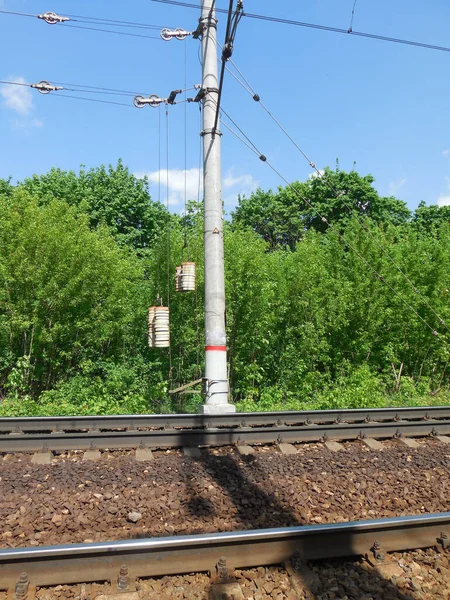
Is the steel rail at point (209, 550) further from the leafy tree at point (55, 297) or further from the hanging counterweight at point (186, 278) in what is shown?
the leafy tree at point (55, 297)

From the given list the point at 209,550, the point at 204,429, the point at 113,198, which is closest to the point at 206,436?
the point at 204,429

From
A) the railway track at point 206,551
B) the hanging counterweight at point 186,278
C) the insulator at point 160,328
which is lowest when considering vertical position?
the railway track at point 206,551

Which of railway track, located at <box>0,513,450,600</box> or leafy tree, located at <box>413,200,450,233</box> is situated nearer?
railway track, located at <box>0,513,450,600</box>

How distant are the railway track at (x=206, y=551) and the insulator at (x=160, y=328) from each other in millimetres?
5506

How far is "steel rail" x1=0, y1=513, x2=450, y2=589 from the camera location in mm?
3064

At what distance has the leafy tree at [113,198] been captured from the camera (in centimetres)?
2670

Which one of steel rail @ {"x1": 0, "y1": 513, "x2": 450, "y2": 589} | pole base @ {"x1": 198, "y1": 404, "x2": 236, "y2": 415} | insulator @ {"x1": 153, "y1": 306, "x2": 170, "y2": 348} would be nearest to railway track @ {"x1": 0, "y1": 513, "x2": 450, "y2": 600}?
steel rail @ {"x1": 0, "y1": 513, "x2": 450, "y2": 589}

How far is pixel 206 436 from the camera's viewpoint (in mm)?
6191

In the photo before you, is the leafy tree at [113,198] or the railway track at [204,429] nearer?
the railway track at [204,429]

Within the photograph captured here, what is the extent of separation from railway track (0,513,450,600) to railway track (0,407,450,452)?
110 inches

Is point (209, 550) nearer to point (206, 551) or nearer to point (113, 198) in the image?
point (206, 551)

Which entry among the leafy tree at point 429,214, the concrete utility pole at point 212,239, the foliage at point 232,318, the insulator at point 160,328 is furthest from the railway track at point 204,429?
the leafy tree at point 429,214

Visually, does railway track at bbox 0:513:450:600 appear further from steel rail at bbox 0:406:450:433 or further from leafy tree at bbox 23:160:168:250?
leafy tree at bbox 23:160:168:250

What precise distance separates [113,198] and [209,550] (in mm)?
26166
